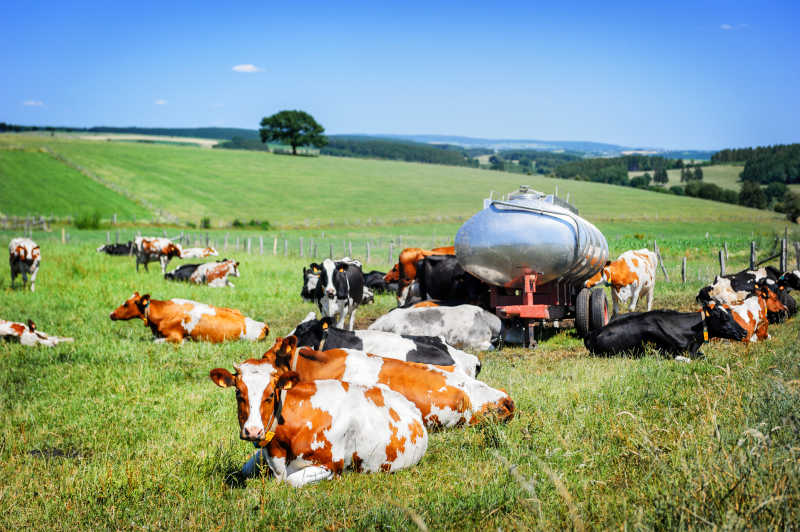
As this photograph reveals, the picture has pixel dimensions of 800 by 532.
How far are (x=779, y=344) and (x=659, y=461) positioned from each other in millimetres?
7411

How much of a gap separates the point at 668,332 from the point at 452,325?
3746 mm

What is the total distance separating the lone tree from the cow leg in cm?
11009

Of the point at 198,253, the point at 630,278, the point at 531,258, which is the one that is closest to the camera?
the point at 531,258

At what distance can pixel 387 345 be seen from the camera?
27.9 feet

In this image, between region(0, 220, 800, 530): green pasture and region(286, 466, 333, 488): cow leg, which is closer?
region(0, 220, 800, 530): green pasture

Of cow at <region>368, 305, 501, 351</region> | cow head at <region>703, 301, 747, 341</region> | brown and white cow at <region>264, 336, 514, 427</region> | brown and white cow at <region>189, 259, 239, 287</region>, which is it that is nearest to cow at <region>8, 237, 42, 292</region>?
brown and white cow at <region>189, 259, 239, 287</region>

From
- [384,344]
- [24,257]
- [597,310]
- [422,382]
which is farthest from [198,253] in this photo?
[422,382]

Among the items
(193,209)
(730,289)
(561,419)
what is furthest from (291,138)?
(561,419)

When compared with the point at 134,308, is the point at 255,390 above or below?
above

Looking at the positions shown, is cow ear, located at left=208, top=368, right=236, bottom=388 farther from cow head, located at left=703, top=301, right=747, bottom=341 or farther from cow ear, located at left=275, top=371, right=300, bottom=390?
cow head, located at left=703, top=301, right=747, bottom=341

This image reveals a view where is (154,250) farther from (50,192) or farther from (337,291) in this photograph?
(50,192)

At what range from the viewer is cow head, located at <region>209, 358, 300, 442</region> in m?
4.93

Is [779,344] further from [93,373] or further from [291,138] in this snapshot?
[291,138]

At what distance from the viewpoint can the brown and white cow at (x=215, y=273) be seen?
22.5 metres
